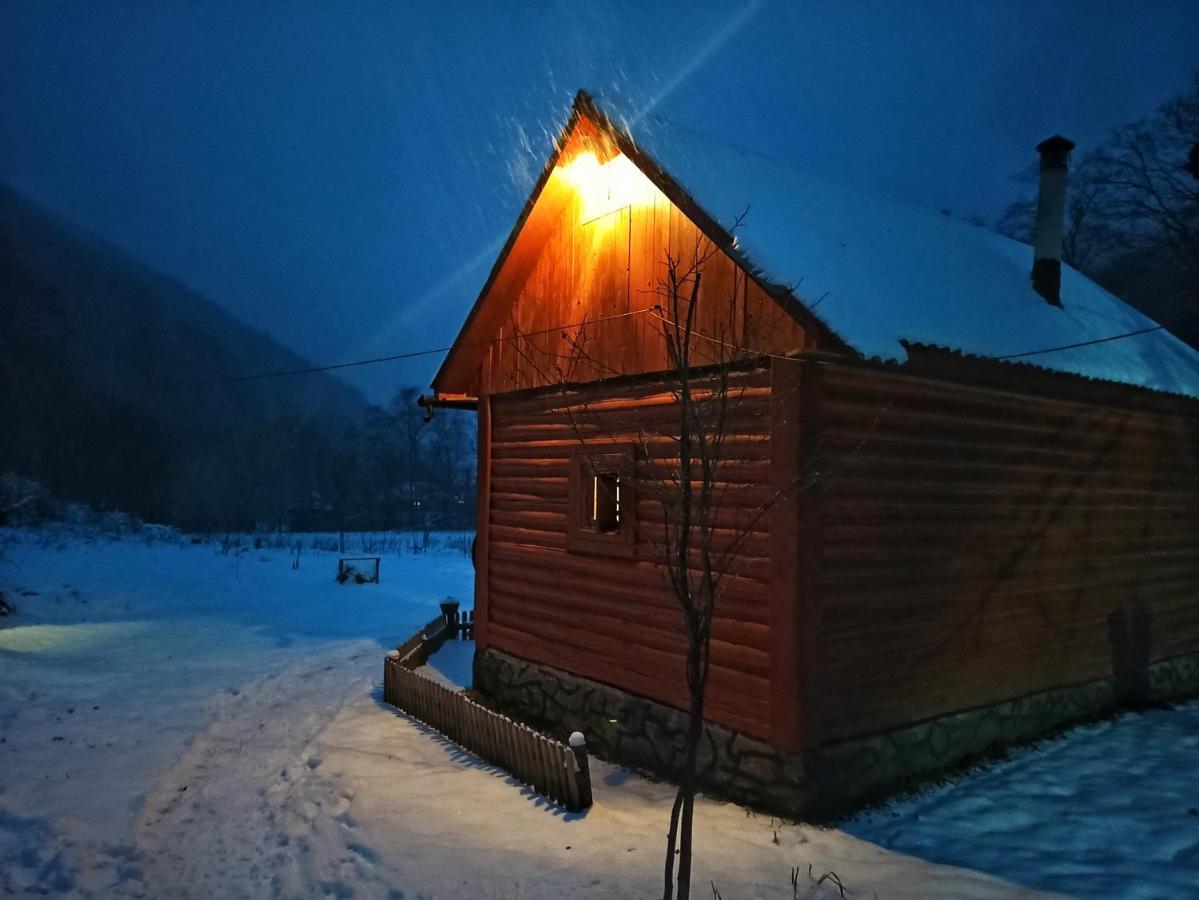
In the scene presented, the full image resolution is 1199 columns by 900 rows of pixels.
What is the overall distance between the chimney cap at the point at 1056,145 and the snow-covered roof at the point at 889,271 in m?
1.44

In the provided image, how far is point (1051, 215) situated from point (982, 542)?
17.6 feet

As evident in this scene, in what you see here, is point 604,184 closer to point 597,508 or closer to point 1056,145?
point 597,508

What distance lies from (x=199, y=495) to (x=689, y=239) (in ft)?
230

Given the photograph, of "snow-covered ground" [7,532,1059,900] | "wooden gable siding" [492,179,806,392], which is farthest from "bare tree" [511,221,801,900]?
"snow-covered ground" [7,532,1059,900]


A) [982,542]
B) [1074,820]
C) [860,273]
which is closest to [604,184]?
[860,273]

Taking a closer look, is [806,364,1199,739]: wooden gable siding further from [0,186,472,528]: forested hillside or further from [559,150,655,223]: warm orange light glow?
[0,186,472,528]: forested hillside

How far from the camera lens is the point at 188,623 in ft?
60.2

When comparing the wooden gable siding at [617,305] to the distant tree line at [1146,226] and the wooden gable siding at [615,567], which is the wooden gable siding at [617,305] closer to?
the wooden gable siding at [615,567]

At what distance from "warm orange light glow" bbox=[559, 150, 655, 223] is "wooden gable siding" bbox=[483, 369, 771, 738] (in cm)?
203

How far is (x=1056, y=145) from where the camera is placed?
411 inches

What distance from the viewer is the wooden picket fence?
6.82 m

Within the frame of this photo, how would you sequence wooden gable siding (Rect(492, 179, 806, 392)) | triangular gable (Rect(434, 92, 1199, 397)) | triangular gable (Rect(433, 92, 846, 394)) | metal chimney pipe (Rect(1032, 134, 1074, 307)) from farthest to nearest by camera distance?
metal chimney pipe (Rect(1032, 134, 1074, 307)) → wooden gable siding (Rect(492, 179, 806, 392)) → triangular gable (Rect(434, 92, 1199, 397)) → triangular gable (Rect(433, 92, 846, 394))

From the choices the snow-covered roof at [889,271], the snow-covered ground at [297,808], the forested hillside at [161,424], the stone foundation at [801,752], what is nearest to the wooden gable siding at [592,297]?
the snow-covered roof at [889,271]

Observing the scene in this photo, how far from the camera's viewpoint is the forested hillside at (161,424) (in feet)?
172
